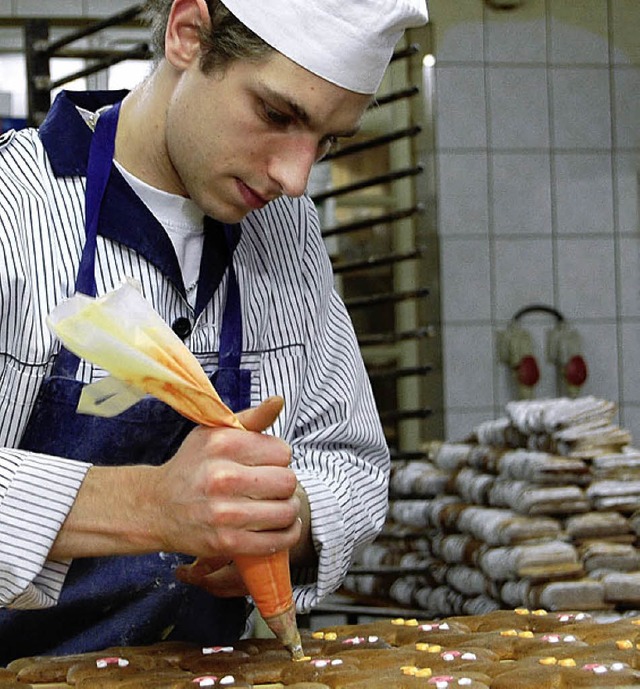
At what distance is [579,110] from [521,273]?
2.46ft

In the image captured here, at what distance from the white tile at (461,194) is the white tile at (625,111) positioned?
2.00ft

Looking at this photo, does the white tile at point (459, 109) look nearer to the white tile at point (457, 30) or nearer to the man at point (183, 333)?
the white tile at point (457, 30)

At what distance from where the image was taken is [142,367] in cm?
121

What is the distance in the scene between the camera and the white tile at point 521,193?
5.34 meters

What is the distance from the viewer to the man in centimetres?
127

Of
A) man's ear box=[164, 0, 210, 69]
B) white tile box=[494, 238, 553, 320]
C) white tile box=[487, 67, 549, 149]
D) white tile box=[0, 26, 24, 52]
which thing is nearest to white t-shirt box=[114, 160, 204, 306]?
man's ear box=[164, 0, 210, 69]

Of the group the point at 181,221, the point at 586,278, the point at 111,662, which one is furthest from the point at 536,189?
the point at 111,662

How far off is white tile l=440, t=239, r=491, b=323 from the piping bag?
4023 mm

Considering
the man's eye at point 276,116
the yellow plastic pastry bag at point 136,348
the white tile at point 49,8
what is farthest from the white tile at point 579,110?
the yellow plastic pastry bag at point 136,348

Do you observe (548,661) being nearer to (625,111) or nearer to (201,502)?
(201,502)

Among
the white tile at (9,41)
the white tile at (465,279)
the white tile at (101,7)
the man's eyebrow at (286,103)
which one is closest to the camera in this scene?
the man's eyebrow at (286,103)

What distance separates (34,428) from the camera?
4.95 feet

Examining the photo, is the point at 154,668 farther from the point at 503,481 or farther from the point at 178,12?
the point at 503,481

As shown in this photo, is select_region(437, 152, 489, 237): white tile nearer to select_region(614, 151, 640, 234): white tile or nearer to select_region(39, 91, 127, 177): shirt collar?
select_region(614, 151, 640, 234): white tile
